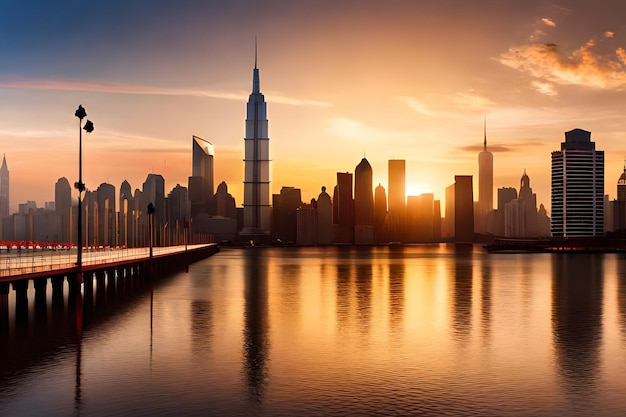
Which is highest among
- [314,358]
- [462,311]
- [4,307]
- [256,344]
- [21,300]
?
[4,307]

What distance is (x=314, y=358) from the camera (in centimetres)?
4828

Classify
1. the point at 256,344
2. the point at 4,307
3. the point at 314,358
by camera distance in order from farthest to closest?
the point at 4,307 → the point at 256,344 → the point at 314,358

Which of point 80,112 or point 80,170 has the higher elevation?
point 80,112

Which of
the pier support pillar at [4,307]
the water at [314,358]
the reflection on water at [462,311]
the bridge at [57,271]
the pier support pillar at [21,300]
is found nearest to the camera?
the water at [314,358]

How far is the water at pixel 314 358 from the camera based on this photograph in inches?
1384

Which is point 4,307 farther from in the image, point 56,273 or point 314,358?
point 314,358

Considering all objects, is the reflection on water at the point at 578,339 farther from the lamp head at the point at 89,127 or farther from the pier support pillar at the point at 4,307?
the pier support pillar at the point at 4,307

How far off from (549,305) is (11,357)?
62.5 metres

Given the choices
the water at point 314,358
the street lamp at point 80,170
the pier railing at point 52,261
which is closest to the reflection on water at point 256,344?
the water at point 314,358

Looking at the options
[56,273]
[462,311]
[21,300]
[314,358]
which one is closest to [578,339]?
[462,311]

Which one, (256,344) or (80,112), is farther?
(80,112)

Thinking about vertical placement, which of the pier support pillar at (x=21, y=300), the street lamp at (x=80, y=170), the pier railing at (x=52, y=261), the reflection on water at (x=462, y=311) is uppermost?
the street lamp at (x=80, y=170)

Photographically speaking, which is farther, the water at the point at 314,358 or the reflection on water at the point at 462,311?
the reflection on water at the point at 462,311

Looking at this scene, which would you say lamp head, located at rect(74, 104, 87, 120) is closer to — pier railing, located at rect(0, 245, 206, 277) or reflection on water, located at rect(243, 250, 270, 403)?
pier railing, located at rect(0, 245, 206, 277)
